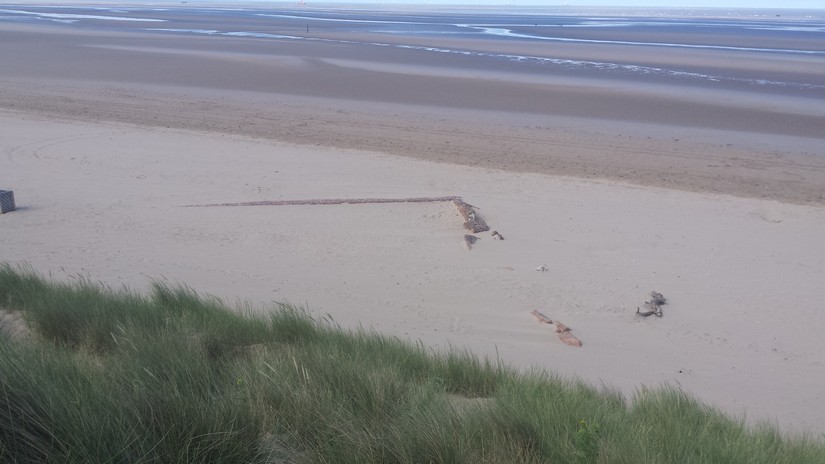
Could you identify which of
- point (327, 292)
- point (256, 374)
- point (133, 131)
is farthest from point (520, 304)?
point (133, 131)

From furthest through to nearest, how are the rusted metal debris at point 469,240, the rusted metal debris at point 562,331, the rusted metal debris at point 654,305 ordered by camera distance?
the rusted metal debris at point 469,240
the rusted metal debris at point 654,305
the rusted metal debris at point 562,331

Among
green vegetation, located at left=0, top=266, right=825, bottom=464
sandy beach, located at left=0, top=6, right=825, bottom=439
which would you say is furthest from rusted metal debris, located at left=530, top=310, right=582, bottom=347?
green vegetation, located at left=0, top=266, right=825, bottom=464

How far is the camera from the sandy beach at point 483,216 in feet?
24.9

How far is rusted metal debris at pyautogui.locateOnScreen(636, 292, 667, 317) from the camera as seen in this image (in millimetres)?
8008

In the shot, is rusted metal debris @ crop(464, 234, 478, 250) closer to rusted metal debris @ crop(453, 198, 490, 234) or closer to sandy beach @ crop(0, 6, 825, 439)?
sandy beach @ crop(0, 6, 825, 439)

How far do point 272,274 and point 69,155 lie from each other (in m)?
6.88

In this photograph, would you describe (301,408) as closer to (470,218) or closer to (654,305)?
(654,305)

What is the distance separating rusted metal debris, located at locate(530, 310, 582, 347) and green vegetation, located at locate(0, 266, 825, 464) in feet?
5.53

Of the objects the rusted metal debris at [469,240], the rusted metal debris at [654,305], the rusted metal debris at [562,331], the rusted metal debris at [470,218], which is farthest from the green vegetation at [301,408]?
the rusted metal debris at [470,218]

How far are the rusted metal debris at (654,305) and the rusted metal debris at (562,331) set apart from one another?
0.91 metres

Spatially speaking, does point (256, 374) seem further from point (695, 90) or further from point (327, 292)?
point (695, 90)

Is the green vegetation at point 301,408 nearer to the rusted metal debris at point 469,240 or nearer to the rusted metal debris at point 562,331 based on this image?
the rusted metal debris at point 562,331

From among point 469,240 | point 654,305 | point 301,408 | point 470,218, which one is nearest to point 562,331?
point 654,305

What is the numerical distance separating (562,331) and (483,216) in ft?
11.5
